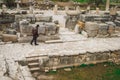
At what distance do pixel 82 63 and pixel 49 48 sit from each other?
2.06 m

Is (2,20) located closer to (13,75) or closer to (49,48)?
(49,48)

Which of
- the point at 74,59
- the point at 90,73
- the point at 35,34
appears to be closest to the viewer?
the point at 90,73

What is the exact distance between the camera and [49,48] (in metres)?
13.0

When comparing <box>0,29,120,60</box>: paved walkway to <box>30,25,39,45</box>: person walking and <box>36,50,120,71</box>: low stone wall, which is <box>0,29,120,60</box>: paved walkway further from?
<box>30,25,39,45</box>: person walking

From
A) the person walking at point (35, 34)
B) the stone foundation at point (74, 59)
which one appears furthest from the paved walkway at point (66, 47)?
the person walking at point (35, 34)

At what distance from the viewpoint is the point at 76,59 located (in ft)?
40.3

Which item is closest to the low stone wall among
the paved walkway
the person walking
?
the paved walkway

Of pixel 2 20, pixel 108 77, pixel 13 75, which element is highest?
pixel 2 20

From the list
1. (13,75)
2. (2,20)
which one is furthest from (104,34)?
(13,75)

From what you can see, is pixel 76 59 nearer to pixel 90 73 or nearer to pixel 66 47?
pixel 90 73

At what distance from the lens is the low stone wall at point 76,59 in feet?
38.0

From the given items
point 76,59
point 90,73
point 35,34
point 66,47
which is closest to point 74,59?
point 76,59

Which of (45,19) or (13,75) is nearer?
(13,75)

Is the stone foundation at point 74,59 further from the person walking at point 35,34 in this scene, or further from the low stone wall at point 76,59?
the person walking at point 35,34
